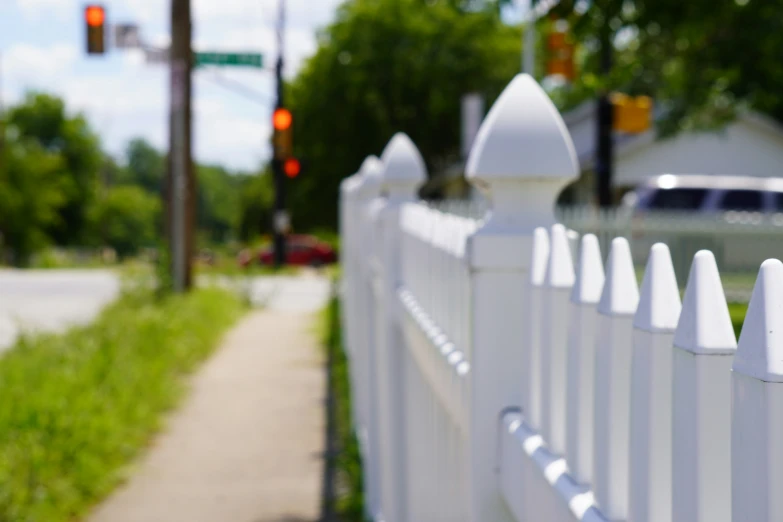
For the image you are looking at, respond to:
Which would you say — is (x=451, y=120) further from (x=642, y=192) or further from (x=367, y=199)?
(x=367, y=199)

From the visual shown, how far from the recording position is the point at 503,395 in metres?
2.18

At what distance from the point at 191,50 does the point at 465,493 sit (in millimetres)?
14714

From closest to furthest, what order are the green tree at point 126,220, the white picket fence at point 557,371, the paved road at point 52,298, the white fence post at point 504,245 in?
1. the white picket fence at point 557,371
2. the white fence post at point 504,245
3. the paved road at point 52,298
4. the green tree at point 126,220

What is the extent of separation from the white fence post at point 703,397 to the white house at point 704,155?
27.3m

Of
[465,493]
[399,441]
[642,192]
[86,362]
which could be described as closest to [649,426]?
[465,493]

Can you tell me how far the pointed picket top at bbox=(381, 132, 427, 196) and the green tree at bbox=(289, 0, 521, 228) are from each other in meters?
38.7

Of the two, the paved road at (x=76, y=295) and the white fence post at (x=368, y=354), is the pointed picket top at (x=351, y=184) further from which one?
the paved road at (x=76, y=295)

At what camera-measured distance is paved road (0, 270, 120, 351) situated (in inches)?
571

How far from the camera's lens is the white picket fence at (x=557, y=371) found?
116cm

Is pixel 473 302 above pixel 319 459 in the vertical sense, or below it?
above

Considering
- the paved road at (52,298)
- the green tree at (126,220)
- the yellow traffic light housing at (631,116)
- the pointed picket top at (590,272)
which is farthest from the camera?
the green tree at (126,220)

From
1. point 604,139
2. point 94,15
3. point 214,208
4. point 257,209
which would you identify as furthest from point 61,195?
point 214,208

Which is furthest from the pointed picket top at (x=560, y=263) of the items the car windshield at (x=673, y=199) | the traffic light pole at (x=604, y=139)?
the car windshield at (x=673, y=199)

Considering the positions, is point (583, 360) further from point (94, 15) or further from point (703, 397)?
point (94, 15)
